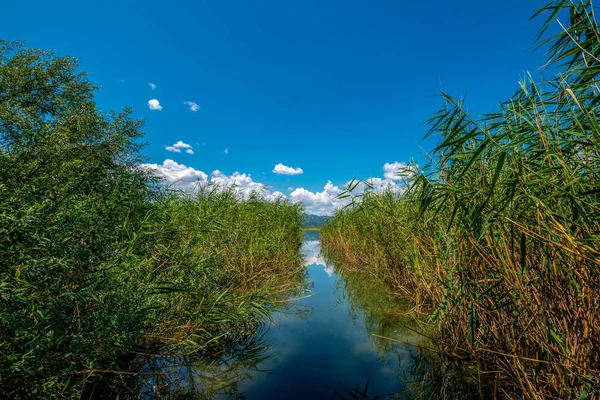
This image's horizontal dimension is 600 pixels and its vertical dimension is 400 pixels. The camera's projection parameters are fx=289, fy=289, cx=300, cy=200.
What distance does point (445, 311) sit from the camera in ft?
12.0

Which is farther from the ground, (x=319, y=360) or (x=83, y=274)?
(x=83, y=274)

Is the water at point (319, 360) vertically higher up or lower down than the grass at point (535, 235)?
lower down

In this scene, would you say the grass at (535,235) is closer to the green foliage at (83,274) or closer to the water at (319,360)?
the water at (319,360)

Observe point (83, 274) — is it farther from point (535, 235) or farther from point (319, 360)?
point (535, 235)

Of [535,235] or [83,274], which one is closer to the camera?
[535,235]

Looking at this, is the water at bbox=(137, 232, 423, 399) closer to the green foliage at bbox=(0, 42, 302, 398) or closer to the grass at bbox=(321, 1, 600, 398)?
the green foliage at bbox=(0, 42, 302, 398)

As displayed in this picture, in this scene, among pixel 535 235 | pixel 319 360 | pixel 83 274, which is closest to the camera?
pixel 535 235

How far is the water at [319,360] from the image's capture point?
11.4 ft

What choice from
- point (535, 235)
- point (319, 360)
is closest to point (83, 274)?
point (319, 360)

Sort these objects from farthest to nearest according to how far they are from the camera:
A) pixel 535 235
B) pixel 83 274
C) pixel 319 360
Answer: pixel 319 360, pixel 83 274, pixel 535 235

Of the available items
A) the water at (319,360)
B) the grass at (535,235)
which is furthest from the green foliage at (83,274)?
the grass at (535,235)

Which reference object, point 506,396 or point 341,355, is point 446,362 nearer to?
point 506,396

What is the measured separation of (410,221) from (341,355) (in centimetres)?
254

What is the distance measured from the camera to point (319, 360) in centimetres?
425
